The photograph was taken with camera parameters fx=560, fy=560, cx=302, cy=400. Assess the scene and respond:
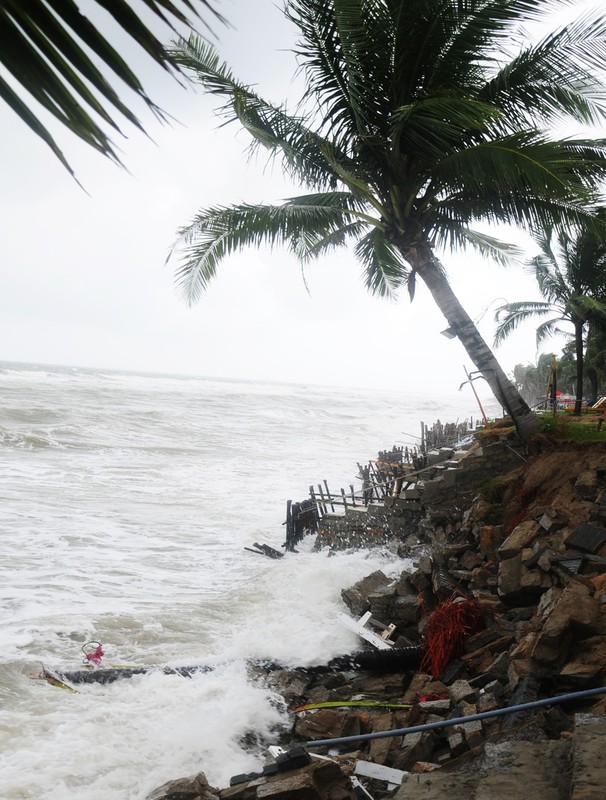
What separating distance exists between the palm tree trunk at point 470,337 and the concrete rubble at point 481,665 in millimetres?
637

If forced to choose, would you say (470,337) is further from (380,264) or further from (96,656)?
(96,656)

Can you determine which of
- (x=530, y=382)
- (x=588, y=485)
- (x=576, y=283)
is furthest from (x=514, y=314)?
(x=530, y=382)

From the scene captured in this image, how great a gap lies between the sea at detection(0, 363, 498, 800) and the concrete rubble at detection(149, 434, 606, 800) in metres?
0.56

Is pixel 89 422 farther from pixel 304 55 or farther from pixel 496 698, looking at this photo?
pixel 496 698

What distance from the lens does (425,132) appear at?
7.86 m

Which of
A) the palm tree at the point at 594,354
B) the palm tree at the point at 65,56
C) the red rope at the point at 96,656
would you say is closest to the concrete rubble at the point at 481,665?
the red rope at the point at 96,656

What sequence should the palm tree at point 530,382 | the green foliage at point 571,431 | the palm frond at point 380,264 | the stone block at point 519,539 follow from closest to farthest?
the stone block at point 519,539
the green foliage at point 571,431
the palm frond at point 380,264
the palm tree at point 530,382

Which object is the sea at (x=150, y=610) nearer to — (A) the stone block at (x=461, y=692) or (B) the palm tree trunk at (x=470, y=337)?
(A) the stone block at (x=461, y=692)

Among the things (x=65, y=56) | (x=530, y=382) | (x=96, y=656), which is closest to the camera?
(x=65, y=56)

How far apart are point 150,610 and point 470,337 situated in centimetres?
639

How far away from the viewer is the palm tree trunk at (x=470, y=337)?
344 inches

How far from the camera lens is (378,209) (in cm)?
866

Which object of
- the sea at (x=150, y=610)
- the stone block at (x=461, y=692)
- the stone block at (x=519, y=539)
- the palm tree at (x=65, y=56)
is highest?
the palm tree at (x=65, y=56)

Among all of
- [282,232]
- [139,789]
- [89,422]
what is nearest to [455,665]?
[139,789]
